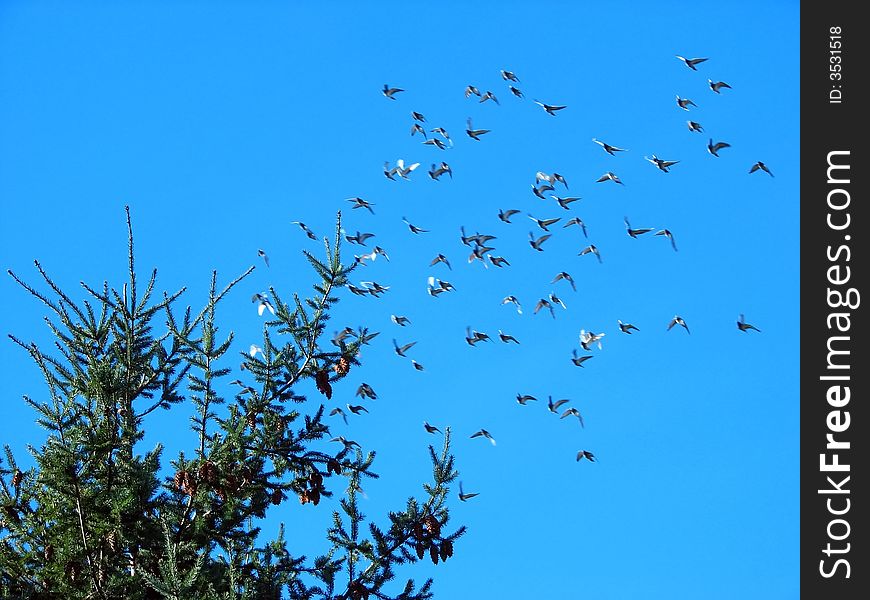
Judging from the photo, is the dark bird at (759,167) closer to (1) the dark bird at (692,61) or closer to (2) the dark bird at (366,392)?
(1) the dark bird at (692,61)

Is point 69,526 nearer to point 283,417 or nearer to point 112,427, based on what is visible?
point 112,427

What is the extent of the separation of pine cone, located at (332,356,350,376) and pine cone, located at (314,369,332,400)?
9cm

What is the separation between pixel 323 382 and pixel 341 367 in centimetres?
19

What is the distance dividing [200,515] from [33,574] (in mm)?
1380

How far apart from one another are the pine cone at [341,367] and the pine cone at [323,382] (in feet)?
0.30

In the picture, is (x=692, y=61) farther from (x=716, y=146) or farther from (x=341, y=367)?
(x=341, y=367)

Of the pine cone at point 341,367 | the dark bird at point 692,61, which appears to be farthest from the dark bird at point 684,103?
the pine cone at point 341,367

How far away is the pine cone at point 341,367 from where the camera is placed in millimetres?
8875

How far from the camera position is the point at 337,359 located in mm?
8898

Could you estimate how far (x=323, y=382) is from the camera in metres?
8.81

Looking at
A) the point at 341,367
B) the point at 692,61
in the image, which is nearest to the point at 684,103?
the point at 692,61
